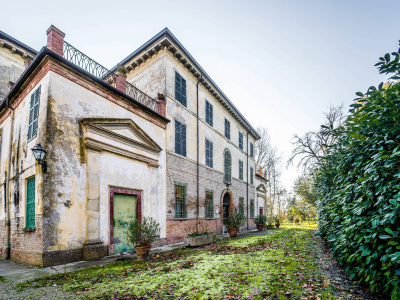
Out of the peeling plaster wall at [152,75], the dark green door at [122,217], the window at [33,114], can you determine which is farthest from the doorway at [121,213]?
the peeling plaster wall at [152,75]

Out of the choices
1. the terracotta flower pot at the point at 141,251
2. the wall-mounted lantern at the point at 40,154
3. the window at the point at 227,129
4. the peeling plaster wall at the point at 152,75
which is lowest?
the terracotta flower pot at the point at 141,251

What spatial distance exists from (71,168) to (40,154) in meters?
1.02

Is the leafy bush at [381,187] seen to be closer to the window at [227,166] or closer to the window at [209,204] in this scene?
the window at [209,204]

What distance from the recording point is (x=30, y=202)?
7.98 metres

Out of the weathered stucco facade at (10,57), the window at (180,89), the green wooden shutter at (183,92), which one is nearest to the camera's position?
the weathered stucco facade at (10,57)

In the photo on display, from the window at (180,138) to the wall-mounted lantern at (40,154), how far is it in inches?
274

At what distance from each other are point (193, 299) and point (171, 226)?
8112 mm

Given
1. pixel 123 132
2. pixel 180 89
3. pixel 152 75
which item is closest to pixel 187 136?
pixel 180 89

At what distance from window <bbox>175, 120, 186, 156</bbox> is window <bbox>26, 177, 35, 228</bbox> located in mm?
6792

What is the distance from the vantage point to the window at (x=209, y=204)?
1595 cm

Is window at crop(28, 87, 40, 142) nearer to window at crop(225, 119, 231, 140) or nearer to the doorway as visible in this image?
the doorway

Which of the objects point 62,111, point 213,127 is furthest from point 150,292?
point 213,127

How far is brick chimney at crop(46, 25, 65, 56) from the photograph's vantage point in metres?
7.75

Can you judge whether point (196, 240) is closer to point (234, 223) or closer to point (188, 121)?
point (234, 223)
